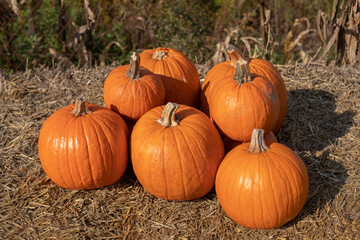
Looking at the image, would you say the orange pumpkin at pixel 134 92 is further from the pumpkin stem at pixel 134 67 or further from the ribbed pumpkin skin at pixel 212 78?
the ribbed pumpkin skin at pixel 212 78

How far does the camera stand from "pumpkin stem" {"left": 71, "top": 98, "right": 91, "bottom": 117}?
3107 mm

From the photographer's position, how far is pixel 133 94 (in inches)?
127

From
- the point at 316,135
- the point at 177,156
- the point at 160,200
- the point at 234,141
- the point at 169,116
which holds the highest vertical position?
the point at 169,116

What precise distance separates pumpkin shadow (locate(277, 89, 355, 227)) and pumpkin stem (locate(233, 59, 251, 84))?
1.02m

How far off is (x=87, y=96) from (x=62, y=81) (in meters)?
0.51

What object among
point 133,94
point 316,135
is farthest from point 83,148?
point 316,135

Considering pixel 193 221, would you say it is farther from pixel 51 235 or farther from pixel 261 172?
pixel 51 235

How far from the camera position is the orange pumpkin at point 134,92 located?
3227mm

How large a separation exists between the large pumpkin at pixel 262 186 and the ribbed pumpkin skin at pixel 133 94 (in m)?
0.91

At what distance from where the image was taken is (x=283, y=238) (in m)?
2.70

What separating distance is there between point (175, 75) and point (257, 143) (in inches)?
46.2

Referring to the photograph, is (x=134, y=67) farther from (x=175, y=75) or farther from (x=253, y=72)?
(x=253, y=72)

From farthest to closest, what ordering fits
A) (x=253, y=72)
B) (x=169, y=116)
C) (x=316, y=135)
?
(x=316, y=135) → (x=253, y=72) → (x=169, y=116)

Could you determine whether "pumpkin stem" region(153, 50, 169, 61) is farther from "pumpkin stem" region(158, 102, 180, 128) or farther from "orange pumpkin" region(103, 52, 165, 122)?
"pumpkin stem" region(158, 102, 180, 128)
